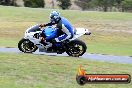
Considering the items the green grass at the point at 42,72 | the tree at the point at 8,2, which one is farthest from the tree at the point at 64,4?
the green grass at the point at 42,72

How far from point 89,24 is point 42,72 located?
30724mm

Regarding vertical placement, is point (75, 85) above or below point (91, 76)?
below

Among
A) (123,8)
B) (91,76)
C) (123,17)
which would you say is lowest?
(123,8)

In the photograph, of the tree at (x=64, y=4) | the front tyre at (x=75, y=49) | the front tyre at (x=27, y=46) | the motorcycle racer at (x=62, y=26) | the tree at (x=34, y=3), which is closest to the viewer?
the motorcycle racer at (x=62, y=26)

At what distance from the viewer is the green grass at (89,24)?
35062 mm

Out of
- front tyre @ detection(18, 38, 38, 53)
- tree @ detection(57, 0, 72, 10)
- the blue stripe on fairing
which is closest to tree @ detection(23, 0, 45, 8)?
tree @ detection(57, 0, 72, 10)

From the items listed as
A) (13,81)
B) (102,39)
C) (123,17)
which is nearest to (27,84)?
(13,81)

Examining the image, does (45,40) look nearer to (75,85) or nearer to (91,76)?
(75,85)

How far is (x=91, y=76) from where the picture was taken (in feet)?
28.3

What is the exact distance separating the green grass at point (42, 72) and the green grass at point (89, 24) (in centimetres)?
1698

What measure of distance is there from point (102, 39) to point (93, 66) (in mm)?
21758

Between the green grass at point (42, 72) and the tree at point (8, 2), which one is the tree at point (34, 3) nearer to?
the tree at point (8, 2)

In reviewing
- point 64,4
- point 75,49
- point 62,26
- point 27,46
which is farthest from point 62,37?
point 64,4

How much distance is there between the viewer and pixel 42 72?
12.5 m
